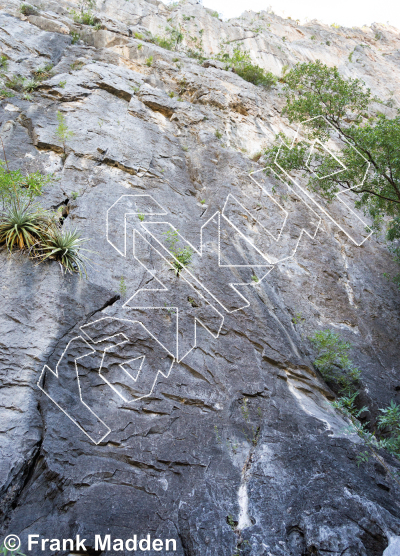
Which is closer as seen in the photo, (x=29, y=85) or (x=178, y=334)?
(x=178, y=334)

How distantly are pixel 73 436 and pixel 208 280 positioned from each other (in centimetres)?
381

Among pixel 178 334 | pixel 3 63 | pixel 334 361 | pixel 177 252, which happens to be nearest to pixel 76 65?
pixel 3 63

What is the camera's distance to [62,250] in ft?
20.5

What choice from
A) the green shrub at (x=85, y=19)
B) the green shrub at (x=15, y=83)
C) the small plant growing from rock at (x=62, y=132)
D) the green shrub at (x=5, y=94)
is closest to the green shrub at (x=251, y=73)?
the green shrub at (x=85, y=19)

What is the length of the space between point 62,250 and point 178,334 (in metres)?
2.48

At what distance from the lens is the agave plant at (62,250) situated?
6199 mm

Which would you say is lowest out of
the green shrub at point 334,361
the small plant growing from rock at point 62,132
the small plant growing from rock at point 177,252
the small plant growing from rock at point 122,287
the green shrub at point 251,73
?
the green shrub at point 334,361

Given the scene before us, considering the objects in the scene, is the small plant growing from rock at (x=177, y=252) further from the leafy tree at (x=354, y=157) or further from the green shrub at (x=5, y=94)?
the green shrub at (x=5, y=94)

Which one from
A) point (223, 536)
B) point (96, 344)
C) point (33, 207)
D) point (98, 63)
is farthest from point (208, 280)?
point (98, 63)

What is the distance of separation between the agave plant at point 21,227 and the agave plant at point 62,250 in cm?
13

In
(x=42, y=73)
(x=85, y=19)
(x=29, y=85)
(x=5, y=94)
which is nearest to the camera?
(x=5, y=94)

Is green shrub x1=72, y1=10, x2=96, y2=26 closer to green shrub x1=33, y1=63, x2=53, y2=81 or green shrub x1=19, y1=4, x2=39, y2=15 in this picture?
green shrub x1=19, y1=4, x2=39, y2=15

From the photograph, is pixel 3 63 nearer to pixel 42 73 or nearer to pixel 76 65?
pixel 42 73

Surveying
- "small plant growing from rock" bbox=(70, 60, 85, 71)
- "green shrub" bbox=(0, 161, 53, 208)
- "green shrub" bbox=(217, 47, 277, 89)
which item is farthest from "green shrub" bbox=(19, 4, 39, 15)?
"green shrub" bbox=(0, 161, 53, 208)
